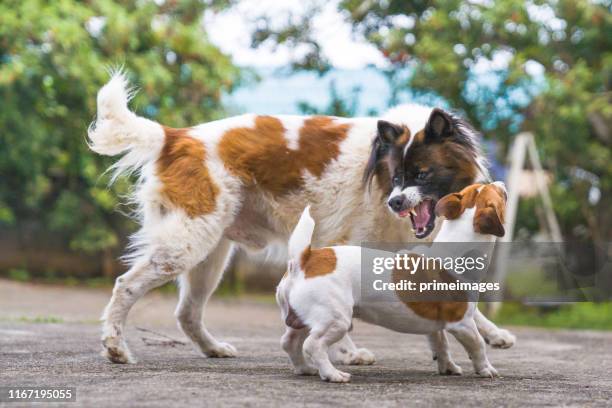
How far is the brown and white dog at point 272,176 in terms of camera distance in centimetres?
555

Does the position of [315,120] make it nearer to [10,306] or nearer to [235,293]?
[10,306]

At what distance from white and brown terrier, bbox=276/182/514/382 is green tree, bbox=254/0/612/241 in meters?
7.64

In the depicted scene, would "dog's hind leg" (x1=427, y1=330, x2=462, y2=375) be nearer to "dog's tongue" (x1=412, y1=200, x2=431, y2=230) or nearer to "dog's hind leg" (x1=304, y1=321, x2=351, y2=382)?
"dog's hind leg" (x1=304, y1=321, x2=351, y2=382)

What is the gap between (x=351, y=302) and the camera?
4.31 metres

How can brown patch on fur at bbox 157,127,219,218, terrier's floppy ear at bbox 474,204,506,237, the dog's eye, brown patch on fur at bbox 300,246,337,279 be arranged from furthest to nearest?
the dog's eye < brown patch on fur at bbox 157,127,219,218 < terrier's floppy ear at bbox 474,204,506,237 < brown patch on fur at bbox 300,246,337,279

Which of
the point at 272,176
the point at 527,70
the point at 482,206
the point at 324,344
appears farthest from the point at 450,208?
the point at 527,70

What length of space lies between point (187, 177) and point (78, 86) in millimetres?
8489

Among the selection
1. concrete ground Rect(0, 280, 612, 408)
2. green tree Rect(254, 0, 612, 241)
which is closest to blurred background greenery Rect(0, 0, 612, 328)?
green tree Rect(254, 0, 612, 241)

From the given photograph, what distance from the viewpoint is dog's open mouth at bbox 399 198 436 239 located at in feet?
18.4

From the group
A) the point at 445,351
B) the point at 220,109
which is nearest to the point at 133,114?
the point at 445,351

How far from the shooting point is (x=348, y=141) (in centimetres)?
603

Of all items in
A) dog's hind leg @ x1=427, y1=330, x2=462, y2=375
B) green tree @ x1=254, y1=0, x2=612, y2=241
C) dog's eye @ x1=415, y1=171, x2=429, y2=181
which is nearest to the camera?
dog's hind leg @ x1=427, y1=330, x2=462, y2=375

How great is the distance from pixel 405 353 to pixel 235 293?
35.0 ft

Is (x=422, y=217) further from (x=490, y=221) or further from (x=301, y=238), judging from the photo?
(x=301, y=238)
